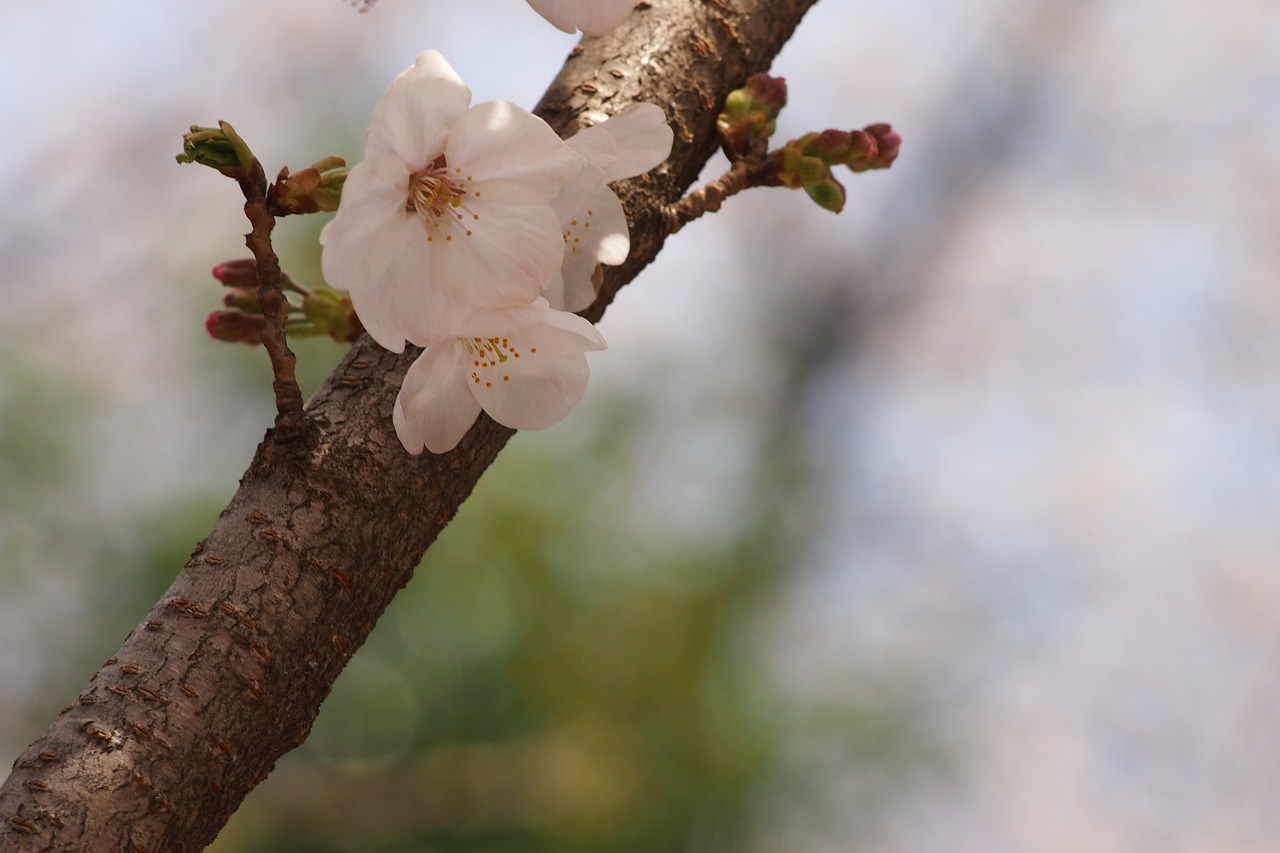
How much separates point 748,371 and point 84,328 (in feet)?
4.81

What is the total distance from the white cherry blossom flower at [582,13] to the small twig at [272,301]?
0.12 meters

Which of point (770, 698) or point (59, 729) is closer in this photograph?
point (59, 729)

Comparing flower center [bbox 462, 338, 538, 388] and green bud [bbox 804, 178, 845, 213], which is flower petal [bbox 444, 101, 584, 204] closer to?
flower center [bbox 462, 338, 538, 388]

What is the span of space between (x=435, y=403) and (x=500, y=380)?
0.03m

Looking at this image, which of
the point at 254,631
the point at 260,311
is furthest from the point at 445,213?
the point at 260,311

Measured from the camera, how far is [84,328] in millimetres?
2078

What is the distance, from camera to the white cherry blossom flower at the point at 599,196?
0.37 m

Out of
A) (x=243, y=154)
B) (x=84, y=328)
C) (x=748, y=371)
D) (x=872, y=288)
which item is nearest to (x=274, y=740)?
(x=243, y=154)

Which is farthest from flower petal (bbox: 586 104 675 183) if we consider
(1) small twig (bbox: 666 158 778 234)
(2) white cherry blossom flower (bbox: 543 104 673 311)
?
(1) small twig (bbox: 666 158 778 234)

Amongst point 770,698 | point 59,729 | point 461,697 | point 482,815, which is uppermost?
point 770,698

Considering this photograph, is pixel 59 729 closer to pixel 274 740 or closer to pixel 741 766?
pixel 274 740

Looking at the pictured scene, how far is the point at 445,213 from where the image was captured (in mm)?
364

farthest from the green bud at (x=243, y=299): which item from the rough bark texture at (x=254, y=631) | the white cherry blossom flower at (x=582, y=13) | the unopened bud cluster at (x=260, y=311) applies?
the white cherry blossom flower at (x=582, y=13)

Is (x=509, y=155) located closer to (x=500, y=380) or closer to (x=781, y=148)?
(x=500, y=380)
